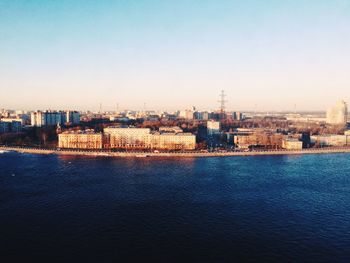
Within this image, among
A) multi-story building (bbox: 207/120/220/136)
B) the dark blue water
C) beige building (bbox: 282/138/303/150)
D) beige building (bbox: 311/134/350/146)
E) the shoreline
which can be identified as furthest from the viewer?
multi-story building (bbox: 207/120/220/136)

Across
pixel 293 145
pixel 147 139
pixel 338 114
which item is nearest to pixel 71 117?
pixel 147 139

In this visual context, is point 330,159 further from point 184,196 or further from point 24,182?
point 24,182

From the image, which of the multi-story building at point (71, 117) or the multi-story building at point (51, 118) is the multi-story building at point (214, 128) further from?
the multi-story building at point (71, 117)

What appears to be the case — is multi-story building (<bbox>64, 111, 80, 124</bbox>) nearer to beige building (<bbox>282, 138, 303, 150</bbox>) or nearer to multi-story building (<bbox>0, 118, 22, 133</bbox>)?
multi-story building (<bbox>0, 118, 22, 133</bbox>)

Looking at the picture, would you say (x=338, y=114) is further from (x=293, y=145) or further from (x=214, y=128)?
(x=293, y=145)

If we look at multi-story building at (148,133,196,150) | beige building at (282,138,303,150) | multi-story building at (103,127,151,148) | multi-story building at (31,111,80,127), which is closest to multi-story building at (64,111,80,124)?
multi-story building at (31,111,80,127)
